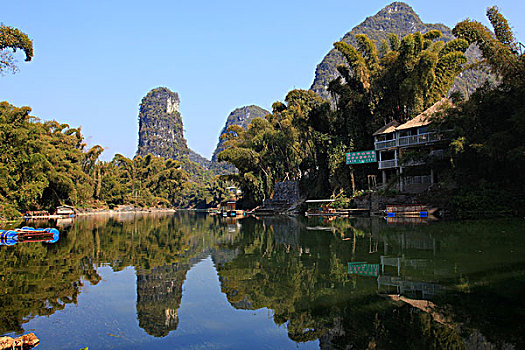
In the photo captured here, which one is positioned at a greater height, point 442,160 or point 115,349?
point 442,160

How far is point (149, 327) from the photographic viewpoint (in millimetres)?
7246

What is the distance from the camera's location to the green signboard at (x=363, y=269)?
10500 mm

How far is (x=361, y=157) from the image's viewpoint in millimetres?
38906

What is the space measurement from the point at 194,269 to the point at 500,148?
2051 cm

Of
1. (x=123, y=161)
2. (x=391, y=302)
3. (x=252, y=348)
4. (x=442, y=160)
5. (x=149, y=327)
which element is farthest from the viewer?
(x=123, y=161)

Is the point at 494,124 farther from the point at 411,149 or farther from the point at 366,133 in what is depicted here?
the point at 366,133

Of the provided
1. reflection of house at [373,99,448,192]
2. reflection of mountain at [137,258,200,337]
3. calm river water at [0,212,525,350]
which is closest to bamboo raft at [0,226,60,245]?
calm river water at [0,212,525,350]

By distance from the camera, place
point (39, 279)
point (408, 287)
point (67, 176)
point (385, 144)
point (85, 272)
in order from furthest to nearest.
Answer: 1. point (67, 176)
2. point (385, 144)
3. point (85, 272)
4. point (39, 279)
5. point (408, 287)

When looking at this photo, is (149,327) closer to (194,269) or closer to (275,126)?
(194,269)

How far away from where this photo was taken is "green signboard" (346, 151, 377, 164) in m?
38.5

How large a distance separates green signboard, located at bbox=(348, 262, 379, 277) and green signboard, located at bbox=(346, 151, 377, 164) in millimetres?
27975

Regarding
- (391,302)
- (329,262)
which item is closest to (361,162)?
(329,262)

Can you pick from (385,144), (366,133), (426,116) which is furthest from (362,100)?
(426,116)

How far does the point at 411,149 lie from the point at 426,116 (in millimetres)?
4608
